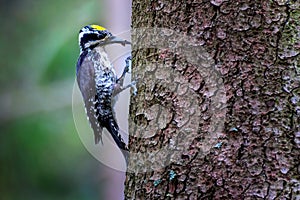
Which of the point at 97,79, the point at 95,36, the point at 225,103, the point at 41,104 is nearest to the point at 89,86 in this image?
the point at 97,79

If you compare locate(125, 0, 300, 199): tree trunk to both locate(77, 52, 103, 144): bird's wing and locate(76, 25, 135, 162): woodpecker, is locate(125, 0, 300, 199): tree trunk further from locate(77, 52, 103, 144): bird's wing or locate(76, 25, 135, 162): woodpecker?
locate(77, 52, 103, 144): bird's wing

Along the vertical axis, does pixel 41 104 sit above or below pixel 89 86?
below

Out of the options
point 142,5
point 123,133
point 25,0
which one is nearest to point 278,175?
point 142,5

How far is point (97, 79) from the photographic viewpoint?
3.37 metres

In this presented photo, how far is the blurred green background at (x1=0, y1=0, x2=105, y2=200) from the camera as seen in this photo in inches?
263

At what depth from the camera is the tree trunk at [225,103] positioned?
1.75 metres

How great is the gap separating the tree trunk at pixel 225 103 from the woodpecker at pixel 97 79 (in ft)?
4.09

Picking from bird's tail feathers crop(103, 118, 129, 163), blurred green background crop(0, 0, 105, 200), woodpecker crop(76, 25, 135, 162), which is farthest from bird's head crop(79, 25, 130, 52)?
blurred green background crop(0, 0, 105, 200)

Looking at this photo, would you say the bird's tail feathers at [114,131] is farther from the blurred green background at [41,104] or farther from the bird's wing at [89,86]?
the blurred green background at [41,104]

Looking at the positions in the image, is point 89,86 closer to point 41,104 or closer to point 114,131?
point 114,131

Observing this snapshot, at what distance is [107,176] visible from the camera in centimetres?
576

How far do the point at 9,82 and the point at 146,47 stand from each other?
573 centimetres

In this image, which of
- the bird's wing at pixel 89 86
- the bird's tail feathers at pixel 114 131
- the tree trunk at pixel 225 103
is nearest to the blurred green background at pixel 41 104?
the bird's wing at pixel 89 86

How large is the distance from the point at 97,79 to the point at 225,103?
5.48 feet
